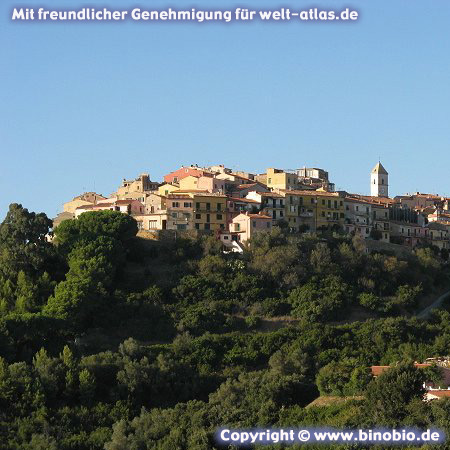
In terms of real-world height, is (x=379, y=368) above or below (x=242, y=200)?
below

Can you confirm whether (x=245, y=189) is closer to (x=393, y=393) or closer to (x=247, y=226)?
(x=247, y=226)

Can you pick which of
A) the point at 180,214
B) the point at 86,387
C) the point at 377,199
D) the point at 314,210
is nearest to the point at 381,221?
the point at 314,210

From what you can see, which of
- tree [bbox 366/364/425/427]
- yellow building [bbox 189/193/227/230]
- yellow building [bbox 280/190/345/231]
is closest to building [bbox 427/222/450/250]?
yellow building [bbox 280/190/345/231]

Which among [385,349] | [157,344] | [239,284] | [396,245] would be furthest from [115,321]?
[396,245]

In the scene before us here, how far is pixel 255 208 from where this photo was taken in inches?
2793

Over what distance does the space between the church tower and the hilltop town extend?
344 cm

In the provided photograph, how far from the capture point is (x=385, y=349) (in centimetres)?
5981

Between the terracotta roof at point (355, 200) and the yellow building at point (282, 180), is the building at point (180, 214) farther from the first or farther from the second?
the terracotta roof at point (355, 200)

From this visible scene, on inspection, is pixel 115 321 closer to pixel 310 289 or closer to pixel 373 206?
pixel 310 289

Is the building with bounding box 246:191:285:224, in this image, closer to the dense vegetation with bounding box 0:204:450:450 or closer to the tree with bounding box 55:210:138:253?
the dense vegetation with bounding box 0:204:450:450

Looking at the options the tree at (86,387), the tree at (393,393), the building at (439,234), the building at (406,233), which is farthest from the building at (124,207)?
the tree at (393,393)

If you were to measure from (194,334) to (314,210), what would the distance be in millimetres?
15474

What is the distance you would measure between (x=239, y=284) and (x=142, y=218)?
8.29 m

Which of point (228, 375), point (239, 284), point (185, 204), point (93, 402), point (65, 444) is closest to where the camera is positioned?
point (65, 444)
